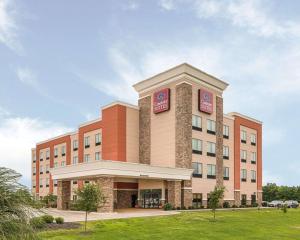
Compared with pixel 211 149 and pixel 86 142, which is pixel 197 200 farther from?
pixel 86 142

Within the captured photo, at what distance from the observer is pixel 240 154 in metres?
64.8

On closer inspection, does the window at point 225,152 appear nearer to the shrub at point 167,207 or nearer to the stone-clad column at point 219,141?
the stone-clad column at point 219,141

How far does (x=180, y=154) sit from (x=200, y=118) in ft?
22.3

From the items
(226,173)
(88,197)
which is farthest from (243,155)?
(88,197)

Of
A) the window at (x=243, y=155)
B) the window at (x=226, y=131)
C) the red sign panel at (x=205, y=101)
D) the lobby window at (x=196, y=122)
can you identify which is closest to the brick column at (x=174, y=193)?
the lobby window at (x=196, y=122)

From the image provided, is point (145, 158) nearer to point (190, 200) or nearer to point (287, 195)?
point (190, 200)

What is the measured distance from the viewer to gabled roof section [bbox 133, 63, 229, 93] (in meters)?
52.3

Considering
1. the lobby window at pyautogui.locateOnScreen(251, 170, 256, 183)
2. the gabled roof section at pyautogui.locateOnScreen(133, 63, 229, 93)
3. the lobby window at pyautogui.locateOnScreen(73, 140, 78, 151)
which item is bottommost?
the lobby window at pyautogui.locateOnScreen(251, 170, 256, 183)

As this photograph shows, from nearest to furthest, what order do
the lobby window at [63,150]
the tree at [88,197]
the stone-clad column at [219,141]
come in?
the tree at [88,197], the stone-clad column at [219,141], the lobby window at [63,150]

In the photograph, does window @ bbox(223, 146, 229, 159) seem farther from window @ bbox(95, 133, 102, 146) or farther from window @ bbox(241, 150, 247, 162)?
window @ bbox(95, 133, 102, 146)

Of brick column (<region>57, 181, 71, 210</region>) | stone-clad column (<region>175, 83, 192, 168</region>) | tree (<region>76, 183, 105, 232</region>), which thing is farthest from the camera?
stone-clad column (<region>175, 83, 192, 168</region>)

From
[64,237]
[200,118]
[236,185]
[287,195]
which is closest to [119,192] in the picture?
[200,118]

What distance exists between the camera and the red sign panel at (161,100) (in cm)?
5300

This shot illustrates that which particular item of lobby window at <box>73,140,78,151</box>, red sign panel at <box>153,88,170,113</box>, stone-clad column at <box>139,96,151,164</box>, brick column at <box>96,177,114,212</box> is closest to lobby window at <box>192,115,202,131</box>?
red sign panel at <box>153,88,170,113</box>
